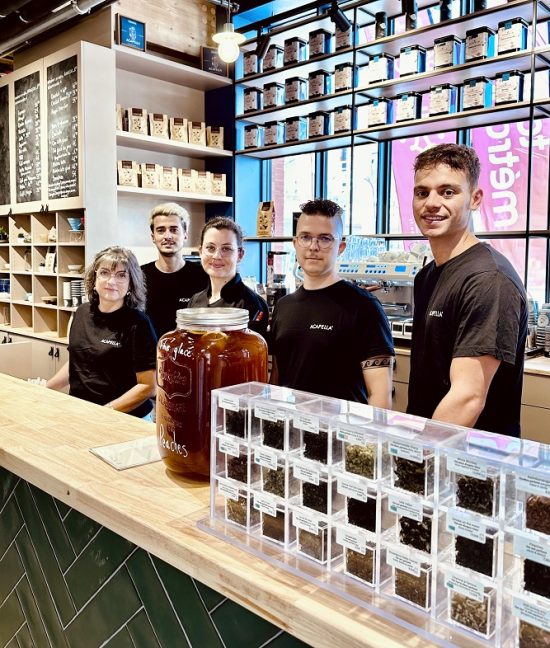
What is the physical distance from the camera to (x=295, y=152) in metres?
5.68

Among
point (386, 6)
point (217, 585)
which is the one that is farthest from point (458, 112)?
point (217, 585)

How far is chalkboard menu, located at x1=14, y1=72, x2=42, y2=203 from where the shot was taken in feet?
17.0

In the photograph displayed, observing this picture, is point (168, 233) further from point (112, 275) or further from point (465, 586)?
point (465, 586)

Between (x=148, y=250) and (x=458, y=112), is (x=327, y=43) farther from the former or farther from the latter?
(x=148, y=250)

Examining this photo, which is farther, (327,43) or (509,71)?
(327,43)

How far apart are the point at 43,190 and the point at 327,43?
8.56ft

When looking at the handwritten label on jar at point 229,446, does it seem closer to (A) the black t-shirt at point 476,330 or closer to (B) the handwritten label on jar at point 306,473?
(B) the handwritten label on jar at point 306,473

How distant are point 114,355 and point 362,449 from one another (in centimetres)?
182

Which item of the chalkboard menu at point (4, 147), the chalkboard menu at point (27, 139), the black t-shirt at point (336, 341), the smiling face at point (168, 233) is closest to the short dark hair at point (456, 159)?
the black t-shirt at point (336, 341)

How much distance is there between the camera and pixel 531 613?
0.61 meters

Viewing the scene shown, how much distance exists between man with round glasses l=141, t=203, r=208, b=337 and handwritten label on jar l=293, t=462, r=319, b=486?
2478mm

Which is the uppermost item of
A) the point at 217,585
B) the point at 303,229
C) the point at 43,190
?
the point at 43,190

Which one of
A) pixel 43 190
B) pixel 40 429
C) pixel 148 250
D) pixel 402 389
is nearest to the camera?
pixel 40 429

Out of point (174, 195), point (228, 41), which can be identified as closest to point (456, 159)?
point (228, 41)
